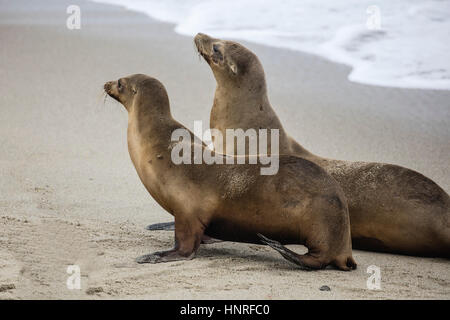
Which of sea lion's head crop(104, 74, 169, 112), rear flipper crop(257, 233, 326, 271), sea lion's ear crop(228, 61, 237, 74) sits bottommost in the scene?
rear flipper crop(257, 233, 326, 271)

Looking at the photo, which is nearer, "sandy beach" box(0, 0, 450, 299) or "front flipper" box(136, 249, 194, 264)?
"sandy beach" box(0, 0, 450, 299)

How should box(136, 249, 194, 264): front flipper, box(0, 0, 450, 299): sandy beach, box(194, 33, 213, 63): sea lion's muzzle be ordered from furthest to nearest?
box(194, 33, 213, 63): sea lion's muzzle
box(136, 249, 194, 264): front flipper
box(0, 0, 450, 299): sandy beach

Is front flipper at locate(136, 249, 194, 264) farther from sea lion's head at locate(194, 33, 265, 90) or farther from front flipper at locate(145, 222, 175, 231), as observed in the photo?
sea lion's head at locate(194, 33, 265, 90)

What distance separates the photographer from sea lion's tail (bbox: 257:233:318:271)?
4195mm

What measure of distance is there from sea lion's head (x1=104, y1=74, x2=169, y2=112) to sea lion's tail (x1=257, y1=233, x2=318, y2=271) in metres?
1.07

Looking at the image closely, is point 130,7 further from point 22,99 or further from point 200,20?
point 22,99

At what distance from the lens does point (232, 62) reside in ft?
18.6

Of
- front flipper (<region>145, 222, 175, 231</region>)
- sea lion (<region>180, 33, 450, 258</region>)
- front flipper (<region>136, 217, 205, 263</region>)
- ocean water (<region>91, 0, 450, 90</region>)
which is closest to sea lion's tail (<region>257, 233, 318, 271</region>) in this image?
front flipper (<region>136, 217, 205, 263</region>)

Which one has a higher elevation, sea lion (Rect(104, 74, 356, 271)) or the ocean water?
the ocean water

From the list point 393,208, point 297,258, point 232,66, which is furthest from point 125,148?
point 297,258

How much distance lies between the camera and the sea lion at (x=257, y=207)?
428 centimetres

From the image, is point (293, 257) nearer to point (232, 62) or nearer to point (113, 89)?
point (113, 89)

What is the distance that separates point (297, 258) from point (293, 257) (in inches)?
1.1

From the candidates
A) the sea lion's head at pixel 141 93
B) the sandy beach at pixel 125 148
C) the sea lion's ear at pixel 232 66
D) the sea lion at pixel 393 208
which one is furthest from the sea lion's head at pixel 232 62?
the sandy beach at pixel 125 148
